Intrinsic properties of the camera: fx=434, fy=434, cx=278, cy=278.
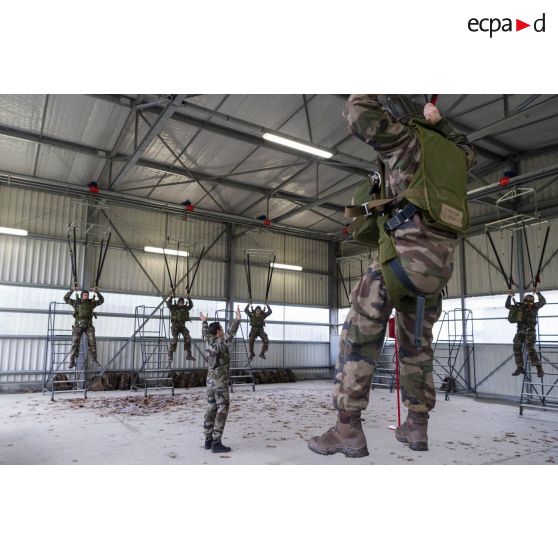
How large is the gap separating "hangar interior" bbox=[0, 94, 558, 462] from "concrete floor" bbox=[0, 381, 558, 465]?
1.06m

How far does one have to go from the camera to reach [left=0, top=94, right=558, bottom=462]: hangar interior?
10.8m

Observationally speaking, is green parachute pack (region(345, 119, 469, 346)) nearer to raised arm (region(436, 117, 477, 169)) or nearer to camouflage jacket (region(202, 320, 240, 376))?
raised arm (region(436, 117, 477, 169))

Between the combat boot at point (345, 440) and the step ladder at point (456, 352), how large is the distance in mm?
13346

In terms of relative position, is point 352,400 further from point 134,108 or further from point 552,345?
point 552,345

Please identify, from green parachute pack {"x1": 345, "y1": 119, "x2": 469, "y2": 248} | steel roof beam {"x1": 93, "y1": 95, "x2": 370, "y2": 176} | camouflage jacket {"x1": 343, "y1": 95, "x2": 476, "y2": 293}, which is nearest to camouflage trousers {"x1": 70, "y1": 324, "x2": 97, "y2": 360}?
steel roof beam {"x1": 93, "y1": 95, "x2": 370, "y2": 176}

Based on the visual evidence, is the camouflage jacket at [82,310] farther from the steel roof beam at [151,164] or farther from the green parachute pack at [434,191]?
the green parachute pack at [434,191]

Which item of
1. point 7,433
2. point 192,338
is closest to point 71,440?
point 7,433

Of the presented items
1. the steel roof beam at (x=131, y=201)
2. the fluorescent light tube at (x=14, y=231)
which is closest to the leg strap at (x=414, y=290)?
the steel roof beam at (x=131, y=201)

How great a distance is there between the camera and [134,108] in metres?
10.1

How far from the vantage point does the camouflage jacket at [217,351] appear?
20.6 ft

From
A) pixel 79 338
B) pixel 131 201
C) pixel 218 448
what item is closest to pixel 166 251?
pixel 131 201

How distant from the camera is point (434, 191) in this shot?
1736 mm
